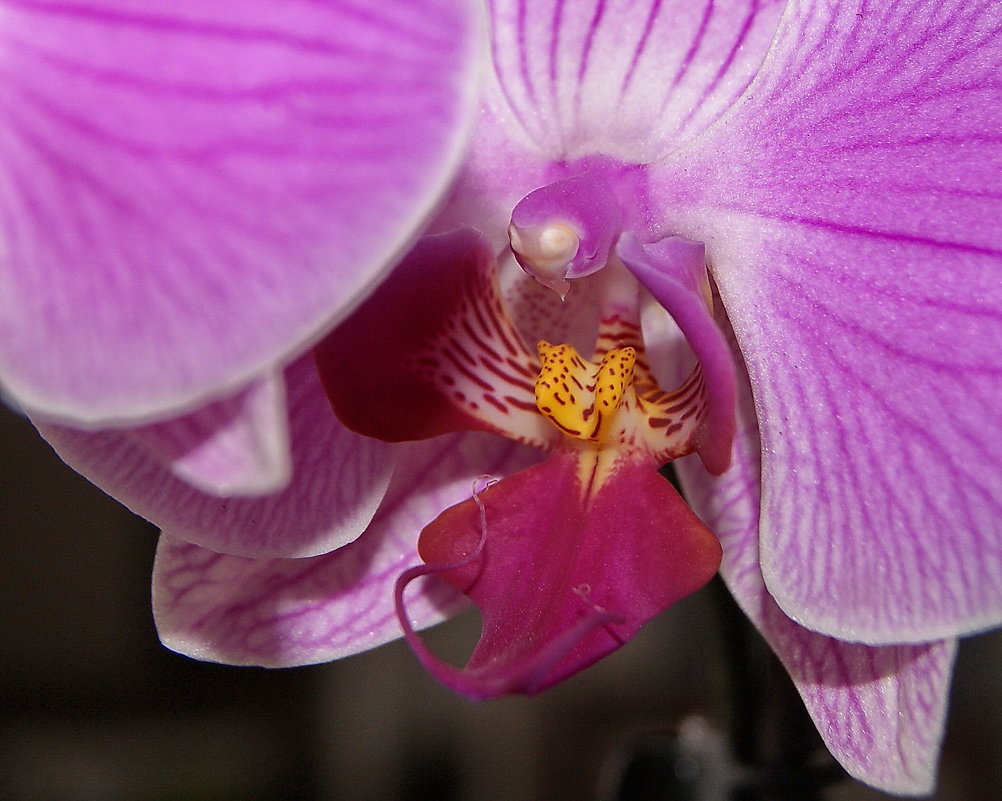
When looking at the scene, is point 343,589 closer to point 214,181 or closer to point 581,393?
point 581,393

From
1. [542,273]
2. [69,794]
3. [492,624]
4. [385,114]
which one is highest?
[385,114]

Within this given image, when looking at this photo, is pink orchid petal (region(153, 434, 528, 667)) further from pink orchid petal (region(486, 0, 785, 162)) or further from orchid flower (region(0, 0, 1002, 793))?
pink orchid petal (region(486, 0, 785, 162))

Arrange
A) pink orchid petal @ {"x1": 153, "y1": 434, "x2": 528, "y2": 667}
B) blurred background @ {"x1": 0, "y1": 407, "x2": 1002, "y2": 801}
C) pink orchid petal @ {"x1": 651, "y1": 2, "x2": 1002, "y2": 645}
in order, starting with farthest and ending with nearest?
blurred background @ {"x1": 0, "y1": 407, "x2": 1002, "y2": 801} < pink orchid petal @ {"x1": 153, "y1": 434, "x2": 528, "y2": 667} < pink orchid petal @ {"x1": 651, "y1": 2, "x2": 1002, "y2": 645}

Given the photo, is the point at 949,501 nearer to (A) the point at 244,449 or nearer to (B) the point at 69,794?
(A) the point at 244,449

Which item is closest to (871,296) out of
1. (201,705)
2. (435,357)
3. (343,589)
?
(435,357)

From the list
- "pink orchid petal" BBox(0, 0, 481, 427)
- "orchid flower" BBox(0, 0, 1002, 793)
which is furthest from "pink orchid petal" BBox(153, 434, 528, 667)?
"pink orchid petal" BBox(0, 0, 481, 427)

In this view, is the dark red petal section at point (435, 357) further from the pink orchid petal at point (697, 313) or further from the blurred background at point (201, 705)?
the blurred background at point (201, 705)

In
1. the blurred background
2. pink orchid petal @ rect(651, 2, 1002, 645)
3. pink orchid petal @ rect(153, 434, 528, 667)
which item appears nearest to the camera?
pink orchid petal @ rect(651, 2, 1002, 645)

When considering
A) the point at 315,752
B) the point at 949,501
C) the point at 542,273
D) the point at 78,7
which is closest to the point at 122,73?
the point at 78,7
